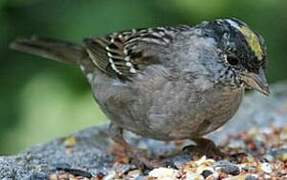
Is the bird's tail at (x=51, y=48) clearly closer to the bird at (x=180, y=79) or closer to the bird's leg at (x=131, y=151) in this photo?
the bird at (x=180, y=79)

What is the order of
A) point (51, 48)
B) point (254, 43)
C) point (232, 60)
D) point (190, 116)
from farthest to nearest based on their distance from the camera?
point (51, 48), point (190, 116), point (232, 60), point (254, 43)

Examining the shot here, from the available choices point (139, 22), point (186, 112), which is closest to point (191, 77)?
point (186, 112)

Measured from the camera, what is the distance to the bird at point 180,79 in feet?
A: 12.4

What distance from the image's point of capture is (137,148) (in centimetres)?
446

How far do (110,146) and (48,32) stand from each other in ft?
4.15

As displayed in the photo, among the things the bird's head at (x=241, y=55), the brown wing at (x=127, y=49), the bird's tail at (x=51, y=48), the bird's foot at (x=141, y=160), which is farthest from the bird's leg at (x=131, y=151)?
the bird's tail at (x=51, y=48)

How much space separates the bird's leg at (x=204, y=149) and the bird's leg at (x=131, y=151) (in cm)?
19

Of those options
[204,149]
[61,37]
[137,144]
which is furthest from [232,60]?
[61,37]

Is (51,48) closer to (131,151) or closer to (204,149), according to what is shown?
(131,151)

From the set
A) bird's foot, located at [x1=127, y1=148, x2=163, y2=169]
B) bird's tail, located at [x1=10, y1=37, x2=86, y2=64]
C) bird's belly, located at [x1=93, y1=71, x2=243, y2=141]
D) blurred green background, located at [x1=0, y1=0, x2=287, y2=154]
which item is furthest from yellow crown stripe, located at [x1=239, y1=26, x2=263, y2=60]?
blurred green background, located at [x1=0, y1=0, x2=287, y2=154]

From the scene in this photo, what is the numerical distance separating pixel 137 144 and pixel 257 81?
1.11 metres

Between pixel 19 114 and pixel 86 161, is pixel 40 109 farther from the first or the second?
pixel 86 161

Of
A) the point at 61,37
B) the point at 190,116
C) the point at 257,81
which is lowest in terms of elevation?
the point at 190,116

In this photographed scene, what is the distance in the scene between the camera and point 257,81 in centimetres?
377
